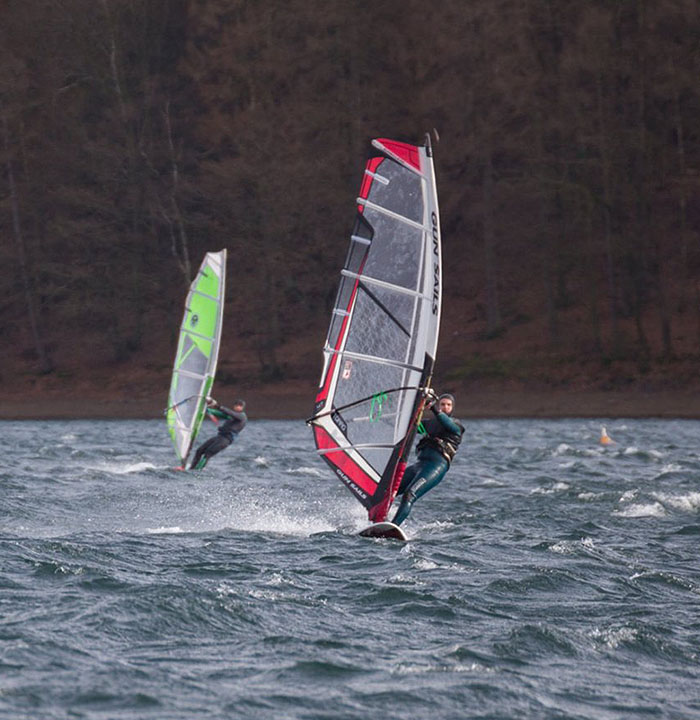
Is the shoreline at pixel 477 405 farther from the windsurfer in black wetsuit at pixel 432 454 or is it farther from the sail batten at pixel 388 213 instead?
the sail batten at pixel 388 213

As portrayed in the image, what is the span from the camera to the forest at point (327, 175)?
43.8 metres

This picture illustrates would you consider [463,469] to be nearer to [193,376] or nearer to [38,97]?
[193,376]

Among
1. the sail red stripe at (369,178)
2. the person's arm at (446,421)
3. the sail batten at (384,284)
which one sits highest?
the sail red stripe at (369,178)

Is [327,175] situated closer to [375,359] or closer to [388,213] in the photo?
[388,213]

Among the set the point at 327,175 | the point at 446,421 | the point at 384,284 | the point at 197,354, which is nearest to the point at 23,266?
the point at 327,175

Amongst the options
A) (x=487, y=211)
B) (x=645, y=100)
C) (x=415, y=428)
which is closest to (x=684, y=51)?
(x=645, y=100)

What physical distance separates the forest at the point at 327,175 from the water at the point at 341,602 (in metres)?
23.9

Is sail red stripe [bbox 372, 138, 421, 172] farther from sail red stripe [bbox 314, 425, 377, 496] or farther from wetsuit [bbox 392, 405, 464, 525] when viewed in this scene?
sail red stripe [bbox 314, 425, 377, 496]

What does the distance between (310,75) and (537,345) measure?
14.6m

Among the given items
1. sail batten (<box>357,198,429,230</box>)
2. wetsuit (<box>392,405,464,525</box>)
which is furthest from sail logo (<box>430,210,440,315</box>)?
wetsuit (<box>392,405,464,525</box>)

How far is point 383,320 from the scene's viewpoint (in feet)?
47.8

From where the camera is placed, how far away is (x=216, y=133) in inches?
2176

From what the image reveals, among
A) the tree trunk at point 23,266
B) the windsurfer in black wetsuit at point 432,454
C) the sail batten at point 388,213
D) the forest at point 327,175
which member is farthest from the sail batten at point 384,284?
the tree trunk at point 23,266

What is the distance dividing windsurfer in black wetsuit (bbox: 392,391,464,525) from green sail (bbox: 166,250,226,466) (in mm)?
8483
